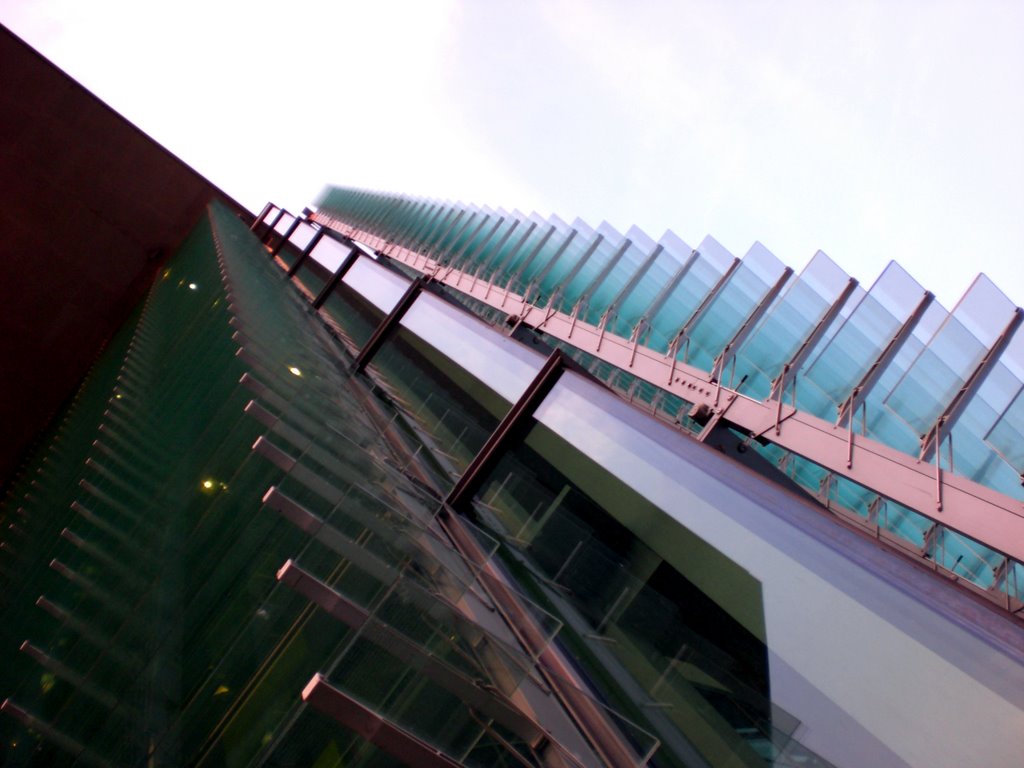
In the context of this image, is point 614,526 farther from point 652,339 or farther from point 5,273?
point 5,273

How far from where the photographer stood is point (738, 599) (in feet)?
8.40

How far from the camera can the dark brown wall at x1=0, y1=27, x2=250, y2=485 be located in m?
15.8

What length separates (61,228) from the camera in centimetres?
1639

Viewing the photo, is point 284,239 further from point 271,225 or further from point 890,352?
point 890,352

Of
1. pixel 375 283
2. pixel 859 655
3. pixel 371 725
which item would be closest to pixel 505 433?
pixel 859 655

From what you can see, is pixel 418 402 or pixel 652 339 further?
pixel 652 339

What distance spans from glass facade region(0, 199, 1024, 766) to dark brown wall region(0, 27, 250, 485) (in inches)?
482

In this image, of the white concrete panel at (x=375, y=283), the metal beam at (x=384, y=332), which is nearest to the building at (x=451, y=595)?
the metal beam at (x=384, y=332)

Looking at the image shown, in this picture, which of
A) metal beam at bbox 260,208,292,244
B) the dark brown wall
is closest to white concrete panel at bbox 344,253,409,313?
the dark brown wall

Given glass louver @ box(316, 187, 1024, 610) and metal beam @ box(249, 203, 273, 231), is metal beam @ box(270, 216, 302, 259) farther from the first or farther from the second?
glass louver @ box(316, 187, 1024, 610)

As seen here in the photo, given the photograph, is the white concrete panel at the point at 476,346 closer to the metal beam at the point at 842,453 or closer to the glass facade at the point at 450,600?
the glass facade at the point at 450,600

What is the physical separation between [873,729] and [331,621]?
117cm

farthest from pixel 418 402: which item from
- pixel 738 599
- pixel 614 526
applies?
pixel 738 599

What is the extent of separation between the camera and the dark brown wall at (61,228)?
15.8 meters
